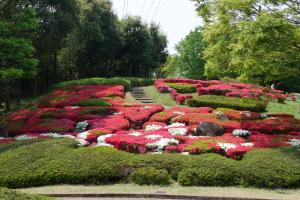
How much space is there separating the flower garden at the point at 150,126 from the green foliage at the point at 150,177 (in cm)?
296

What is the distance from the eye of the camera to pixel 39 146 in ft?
57.1

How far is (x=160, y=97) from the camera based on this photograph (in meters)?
34.6

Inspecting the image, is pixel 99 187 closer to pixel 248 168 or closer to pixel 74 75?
pixel 248 168

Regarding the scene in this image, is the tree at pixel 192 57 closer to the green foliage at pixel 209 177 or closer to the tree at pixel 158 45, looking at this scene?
the tree at pixel 158 45

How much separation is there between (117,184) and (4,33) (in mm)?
13210

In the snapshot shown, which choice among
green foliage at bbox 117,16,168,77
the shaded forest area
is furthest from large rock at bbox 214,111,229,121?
green foliage at bbox 117,16,168,77

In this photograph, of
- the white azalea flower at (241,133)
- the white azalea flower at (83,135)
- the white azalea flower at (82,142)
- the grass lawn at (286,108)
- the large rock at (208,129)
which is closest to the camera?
the white azalea flower at (82,142)

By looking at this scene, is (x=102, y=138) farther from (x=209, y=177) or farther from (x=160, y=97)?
(x=160, y=97)

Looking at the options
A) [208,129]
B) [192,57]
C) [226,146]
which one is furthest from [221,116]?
[192,57]

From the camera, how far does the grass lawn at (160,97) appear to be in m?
31.7

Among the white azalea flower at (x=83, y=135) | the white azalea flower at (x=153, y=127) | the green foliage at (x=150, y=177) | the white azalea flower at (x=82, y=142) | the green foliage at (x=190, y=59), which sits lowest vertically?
the green foliage at (x=150, y=177)

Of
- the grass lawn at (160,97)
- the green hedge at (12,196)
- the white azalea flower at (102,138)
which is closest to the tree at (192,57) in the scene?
the grass lawn at (160,97)

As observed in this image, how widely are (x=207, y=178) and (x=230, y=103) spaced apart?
13972 mm

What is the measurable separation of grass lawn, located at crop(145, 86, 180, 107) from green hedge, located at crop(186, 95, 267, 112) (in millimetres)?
2371
